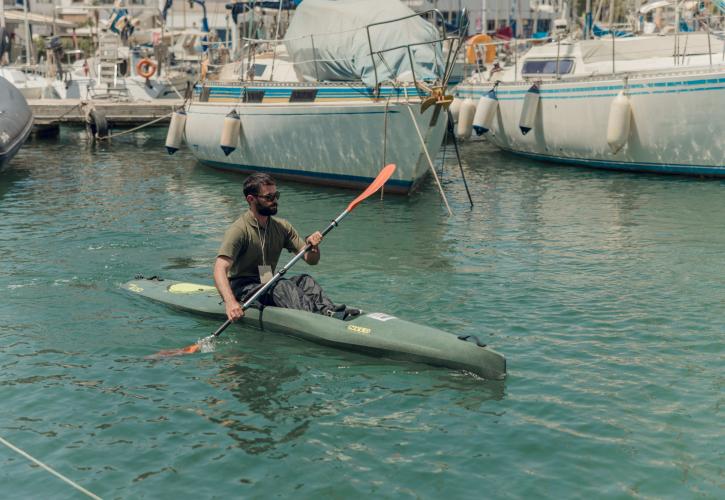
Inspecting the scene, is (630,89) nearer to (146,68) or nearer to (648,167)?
(648,167)

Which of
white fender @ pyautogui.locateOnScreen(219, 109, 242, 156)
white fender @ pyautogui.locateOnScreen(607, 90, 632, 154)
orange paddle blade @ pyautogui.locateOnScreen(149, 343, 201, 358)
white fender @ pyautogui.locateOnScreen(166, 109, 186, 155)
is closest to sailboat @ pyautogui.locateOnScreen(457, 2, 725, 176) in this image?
white fender @ pyautogui.locateOnScreen(607, 90, 632, 154)

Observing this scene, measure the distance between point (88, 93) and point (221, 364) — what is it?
28.6 metres

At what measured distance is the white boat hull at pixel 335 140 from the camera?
1672 cm

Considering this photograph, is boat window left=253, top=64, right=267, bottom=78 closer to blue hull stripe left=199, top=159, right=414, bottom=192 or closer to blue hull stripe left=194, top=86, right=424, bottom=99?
blue hull stripe left=194, top=86, right=424, bottom=99

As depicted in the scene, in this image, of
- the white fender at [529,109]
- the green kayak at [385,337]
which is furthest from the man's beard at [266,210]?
the white fender at [529,109]

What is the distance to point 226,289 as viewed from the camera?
8664 millimetres

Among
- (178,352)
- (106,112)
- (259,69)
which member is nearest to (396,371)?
(178,352)

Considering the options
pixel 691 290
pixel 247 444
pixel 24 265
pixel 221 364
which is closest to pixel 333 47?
pixel 24 265

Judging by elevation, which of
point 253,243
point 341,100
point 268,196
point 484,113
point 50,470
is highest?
point 341,100

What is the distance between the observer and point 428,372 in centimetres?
814

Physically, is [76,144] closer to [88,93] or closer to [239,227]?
[88,93]

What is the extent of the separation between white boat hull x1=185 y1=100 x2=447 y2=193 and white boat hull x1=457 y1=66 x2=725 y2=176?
4127 mm

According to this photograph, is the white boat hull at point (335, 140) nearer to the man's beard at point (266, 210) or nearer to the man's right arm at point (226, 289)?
the man's beard at point (266, 210)

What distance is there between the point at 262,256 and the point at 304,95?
31.7ft
